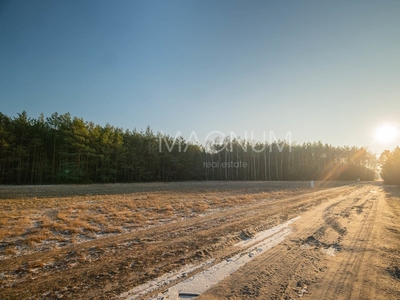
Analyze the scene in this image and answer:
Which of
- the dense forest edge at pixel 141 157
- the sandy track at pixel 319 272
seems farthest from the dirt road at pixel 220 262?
the dense forest edge at pixel 141 157

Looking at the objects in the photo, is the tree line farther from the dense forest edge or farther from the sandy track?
the sandy track

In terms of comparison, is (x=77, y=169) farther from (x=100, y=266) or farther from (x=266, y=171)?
(x=266, y=171)

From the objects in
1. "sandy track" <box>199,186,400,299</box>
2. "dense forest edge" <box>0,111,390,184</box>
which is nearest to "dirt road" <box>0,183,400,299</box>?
"sandy track" <box>199,186,400,299</box>

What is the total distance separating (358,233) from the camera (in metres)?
5.73

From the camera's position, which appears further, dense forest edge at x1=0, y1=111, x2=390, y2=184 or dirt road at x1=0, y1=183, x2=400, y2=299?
dense forest edge at x1=0, y1=111, x2=390, y2=184

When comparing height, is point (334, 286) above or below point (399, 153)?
below

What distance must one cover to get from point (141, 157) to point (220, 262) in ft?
140

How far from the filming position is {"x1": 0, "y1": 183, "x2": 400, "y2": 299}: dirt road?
2828mm

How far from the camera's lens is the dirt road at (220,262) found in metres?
2.83

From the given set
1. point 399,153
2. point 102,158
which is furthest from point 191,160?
point 399,153

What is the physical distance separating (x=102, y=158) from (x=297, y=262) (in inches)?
1508

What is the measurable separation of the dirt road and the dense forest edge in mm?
34415

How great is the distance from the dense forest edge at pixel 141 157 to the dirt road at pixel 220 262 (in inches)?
1355

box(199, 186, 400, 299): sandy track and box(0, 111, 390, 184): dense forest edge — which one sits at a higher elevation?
box(0, 111, 390, 184): dense forest edge
